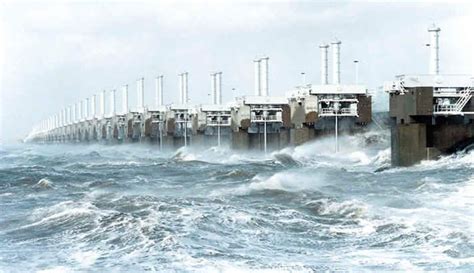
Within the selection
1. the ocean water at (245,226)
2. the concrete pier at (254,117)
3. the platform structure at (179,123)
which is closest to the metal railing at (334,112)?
the concrete pier at (254,117)

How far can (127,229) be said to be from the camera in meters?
16.6

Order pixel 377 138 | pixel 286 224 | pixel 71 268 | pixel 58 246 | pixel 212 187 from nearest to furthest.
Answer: pixel 71 268, pixel 58 246, pixel 286 224, pixel 212 187, pixel 377 138

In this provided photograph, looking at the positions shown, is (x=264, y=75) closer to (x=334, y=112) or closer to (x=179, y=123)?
(x=334, y=112)

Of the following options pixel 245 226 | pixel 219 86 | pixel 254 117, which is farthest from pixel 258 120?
pixel 245 226

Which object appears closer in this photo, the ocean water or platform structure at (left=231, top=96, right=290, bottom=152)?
the ocean water

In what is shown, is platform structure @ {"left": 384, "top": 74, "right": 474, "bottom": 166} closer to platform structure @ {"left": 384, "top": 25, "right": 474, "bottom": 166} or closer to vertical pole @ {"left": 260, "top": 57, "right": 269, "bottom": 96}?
platform structure @ {"left": 384, "top": 25, "right": 474, "bottom": 166}

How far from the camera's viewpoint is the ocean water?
521 inches

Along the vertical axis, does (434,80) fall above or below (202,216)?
above

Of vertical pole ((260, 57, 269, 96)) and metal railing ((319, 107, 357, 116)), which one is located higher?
vertical pole ((260, 57, 269, 96))

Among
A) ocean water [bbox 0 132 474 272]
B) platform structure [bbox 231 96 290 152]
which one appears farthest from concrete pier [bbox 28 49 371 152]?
ocean water [bbox 0 132 474 272]

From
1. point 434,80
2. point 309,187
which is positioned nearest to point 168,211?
point 309,187

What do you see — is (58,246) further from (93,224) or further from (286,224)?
(286,224)

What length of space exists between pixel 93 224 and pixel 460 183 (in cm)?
1415

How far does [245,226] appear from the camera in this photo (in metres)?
17.5
